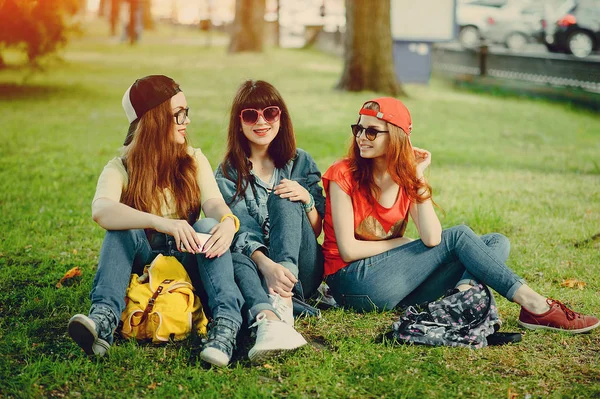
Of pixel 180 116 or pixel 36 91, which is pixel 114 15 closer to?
pixel 36 91

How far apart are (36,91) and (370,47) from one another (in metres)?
6.65

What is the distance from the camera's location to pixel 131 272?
12.8ft

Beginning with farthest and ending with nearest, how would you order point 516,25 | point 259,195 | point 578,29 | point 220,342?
point 516,25 < point 578,29 < point 259,195 < point 220,342

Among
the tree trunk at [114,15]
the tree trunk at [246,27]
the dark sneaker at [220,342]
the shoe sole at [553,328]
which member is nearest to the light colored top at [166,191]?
the dark sneaker at [220,342]

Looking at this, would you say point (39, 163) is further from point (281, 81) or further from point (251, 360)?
point (281, 81)

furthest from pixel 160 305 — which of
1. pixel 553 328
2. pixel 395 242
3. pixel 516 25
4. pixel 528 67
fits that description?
pixel 516 25

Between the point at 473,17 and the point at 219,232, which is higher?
the point at 473,17

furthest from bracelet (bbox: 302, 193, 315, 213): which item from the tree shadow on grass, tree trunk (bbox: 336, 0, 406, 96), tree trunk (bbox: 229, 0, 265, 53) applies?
tree trunk (bbox: 229, 0, 265, 53)

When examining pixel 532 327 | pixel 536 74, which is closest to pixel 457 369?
pixel 532 327

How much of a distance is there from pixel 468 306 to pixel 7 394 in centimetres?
221

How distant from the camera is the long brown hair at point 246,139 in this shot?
4375 mm

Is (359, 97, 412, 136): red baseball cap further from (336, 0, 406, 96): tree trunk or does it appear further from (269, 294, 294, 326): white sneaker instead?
(336, 0, 406, 96): tree trunk

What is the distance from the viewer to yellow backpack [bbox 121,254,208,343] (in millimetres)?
3781

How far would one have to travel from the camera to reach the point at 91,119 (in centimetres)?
1206
